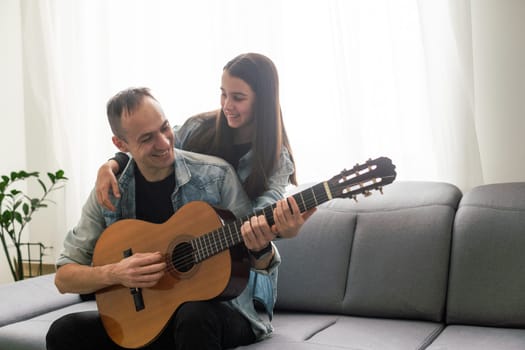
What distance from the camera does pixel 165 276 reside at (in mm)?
1782

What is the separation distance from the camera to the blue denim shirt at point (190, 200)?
1.89 m

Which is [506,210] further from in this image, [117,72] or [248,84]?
[117,72]

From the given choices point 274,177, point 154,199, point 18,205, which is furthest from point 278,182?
point 18,205

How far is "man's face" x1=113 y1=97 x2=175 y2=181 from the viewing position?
1.87 meters

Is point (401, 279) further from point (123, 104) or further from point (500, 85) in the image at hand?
point (123, 104)

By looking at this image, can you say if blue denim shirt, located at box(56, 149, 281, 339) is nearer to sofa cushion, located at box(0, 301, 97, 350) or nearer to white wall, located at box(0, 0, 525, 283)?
sofa cushion, located at box(0, 301, 97, 350)

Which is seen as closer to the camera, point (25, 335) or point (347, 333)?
point (347, 333)

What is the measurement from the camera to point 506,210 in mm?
2062

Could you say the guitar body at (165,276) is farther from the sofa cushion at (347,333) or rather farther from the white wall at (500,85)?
the white wall at (500,85)

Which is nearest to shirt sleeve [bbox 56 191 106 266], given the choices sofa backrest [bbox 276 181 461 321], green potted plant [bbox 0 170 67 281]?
sofa backrest [bbox 276 181 461 321]

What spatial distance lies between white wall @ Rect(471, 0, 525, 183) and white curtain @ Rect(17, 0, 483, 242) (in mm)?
90

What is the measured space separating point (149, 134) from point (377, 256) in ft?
2.89

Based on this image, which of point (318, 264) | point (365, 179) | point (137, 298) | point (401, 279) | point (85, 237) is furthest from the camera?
point (318, 264)

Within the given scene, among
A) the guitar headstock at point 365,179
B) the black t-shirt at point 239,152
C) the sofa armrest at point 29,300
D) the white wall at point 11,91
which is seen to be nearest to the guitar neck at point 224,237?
the guitar headstock at point 365,179
